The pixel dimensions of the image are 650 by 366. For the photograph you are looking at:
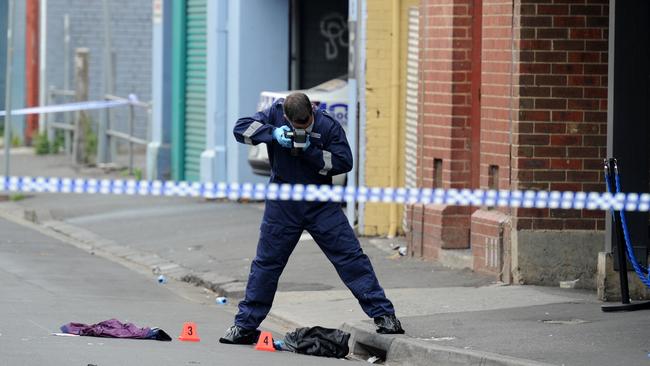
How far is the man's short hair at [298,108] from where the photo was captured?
384 inches

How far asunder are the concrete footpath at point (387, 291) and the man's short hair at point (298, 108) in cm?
150

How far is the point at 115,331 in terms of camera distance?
10125 millimetres

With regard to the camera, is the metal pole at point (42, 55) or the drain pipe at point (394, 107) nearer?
the drain pipe at point (394, 107)

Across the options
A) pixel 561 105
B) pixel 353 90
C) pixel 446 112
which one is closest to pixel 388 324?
pixel 561 105

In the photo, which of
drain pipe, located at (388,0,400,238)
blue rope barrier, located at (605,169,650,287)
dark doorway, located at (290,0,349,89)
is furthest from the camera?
dark doorway, located at (290,0,349,89)

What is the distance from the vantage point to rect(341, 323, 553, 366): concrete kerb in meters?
9.22

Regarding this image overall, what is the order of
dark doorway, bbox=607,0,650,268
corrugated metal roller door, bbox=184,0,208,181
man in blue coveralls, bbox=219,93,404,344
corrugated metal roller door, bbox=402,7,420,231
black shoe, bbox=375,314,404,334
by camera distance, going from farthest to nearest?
corrugated metal roller door, bbox=184,0,208,181 → corrugated metal roller door, bbox=402,7,420,231 → dark doorway, bbox=607,0,650,268 → black shoe, bbox=375,314,404,334 → man in blue coveralls, bbox=219,93,404,344

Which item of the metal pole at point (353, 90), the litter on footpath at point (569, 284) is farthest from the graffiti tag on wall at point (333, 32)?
the litter on footpath at point (569, 284)

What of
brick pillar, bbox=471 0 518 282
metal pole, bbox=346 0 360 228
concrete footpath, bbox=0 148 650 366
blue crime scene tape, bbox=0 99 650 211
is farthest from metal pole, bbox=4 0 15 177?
blue crime scene tape, bbox=0 99 650 211

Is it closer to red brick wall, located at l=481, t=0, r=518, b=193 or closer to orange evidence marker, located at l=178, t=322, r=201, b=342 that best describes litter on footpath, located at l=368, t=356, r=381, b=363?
orange evidence marker, located at l=178, t=322, r=201, b=342

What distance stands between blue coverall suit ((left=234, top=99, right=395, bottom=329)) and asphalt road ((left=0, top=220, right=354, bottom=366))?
0.49m

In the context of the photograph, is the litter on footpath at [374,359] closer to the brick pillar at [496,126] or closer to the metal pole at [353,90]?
the brick pillar at [496,126]

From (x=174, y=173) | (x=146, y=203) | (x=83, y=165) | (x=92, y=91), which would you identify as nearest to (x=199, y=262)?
(x=146, y=203)

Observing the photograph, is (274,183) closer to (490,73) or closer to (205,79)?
(490,73)
